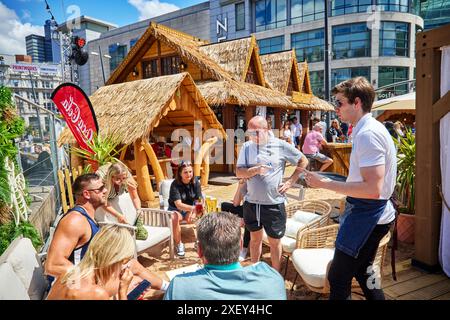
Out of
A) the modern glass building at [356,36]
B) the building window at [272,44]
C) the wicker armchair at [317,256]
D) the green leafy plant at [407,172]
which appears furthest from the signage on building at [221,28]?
the wicker armchair at [317,256]

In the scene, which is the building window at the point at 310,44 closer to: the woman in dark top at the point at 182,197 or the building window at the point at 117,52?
the building window at the point at 117,52

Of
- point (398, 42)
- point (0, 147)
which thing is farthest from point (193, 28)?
point (0, 147)

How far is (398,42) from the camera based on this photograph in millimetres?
28344

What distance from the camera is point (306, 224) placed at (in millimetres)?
3283

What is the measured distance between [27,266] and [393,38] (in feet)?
110

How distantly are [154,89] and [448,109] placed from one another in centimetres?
597

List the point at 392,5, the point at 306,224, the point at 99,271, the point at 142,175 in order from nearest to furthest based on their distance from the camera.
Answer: the point at 99,271
the point at 306,224
the point at 142,175
the point at 392,5

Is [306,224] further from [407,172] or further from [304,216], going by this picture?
[407,172]

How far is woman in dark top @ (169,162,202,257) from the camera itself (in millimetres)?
4336

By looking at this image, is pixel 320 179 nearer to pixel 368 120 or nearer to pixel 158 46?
pixel 368 120

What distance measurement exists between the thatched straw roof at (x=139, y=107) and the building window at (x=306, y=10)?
26472 millimetres

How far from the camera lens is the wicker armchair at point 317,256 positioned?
2.60 metres

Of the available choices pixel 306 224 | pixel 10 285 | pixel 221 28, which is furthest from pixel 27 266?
pixel 221 28
